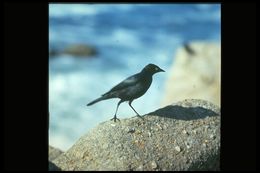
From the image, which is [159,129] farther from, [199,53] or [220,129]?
[199,53]

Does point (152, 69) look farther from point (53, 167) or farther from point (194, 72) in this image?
point (194, 72)

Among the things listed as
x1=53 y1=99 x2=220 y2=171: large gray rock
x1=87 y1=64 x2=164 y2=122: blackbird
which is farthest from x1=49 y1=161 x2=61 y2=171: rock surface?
x1=87 y1=64 x2=164 y2=122: blackbird

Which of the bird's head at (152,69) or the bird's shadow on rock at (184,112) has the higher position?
the bird's head at (152,69)

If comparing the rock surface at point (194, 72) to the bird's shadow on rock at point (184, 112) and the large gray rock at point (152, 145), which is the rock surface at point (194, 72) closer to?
the bird's shadow on rock at point (184, 112)

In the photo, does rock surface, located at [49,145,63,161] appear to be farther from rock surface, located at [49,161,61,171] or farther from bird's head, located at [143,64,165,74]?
bird's head, located at [143,64,165,74]

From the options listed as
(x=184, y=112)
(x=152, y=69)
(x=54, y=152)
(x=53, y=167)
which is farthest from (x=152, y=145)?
(x=54, y=152)

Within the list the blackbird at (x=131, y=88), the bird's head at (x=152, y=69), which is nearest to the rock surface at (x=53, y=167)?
the blackbird at (x=131, y=88)
